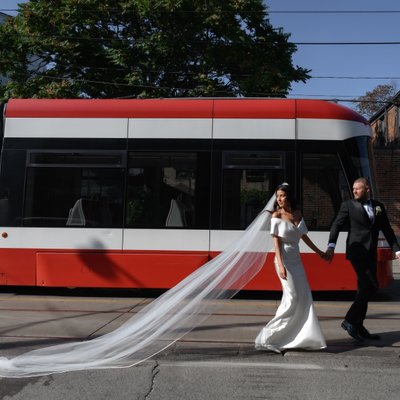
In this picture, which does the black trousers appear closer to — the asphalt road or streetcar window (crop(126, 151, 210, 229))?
the asphalt road

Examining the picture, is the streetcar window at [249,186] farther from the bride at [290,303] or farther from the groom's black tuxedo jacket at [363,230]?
the bride at [290,303]

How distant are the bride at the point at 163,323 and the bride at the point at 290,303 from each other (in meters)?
0.39

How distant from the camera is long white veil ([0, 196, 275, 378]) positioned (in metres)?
4.74

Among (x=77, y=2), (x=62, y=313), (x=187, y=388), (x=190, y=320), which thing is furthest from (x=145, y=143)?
(x=77, y=2)

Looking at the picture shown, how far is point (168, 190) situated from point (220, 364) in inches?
149

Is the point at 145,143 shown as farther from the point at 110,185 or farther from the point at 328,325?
the point at 328,325

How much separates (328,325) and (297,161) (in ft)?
8.79

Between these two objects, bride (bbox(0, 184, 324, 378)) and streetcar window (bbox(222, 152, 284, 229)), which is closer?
bride (bbox(0, 184, 324, 378))

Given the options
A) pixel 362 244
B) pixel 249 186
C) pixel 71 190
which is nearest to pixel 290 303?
pixel 362 244

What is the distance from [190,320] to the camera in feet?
17.1

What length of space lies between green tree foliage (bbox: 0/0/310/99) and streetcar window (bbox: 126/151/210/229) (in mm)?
9472

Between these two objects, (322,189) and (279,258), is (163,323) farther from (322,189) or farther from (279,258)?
(322,189)

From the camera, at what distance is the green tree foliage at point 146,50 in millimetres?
17125

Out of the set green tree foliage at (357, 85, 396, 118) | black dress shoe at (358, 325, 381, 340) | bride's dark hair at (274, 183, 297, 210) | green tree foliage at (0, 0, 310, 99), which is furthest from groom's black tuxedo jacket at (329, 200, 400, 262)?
green tree foliage at (357, 85, 396, 118)
